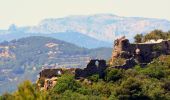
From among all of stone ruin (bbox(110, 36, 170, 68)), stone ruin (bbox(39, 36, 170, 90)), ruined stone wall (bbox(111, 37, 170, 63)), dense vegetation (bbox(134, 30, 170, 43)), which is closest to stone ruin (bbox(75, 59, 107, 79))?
stone ruin (bbox(39, 36, 170, 90))

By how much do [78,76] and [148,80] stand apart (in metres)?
4.39

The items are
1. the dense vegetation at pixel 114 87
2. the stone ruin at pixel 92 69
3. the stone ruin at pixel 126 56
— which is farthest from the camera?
the stone ruin at pixel 126 56

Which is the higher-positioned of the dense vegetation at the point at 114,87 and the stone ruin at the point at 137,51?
the stone ruin at the point at 137,51

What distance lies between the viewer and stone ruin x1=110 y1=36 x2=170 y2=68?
4553 centimetres

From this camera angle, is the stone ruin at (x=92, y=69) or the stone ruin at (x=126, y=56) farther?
the stone ruin at (x=126, y=56)

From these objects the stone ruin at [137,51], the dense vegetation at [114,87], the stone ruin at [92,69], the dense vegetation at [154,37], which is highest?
the dense vegetation at [154,37]

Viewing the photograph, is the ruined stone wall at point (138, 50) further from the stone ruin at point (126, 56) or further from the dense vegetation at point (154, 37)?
the dense vegetation at point (154, 37)

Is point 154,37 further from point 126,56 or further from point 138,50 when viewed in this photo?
point 126,56

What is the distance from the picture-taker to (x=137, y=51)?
46125 millimetres

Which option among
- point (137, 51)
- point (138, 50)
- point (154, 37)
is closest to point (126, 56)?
point (137, 51)

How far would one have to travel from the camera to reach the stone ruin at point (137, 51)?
45.5 meters

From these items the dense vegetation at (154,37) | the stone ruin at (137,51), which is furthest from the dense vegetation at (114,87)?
the dense vegetation at (154,37)

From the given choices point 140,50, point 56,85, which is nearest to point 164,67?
point 140,50

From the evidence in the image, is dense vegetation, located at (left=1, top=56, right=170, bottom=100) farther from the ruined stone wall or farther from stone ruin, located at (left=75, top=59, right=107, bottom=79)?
the ruined stone wall
